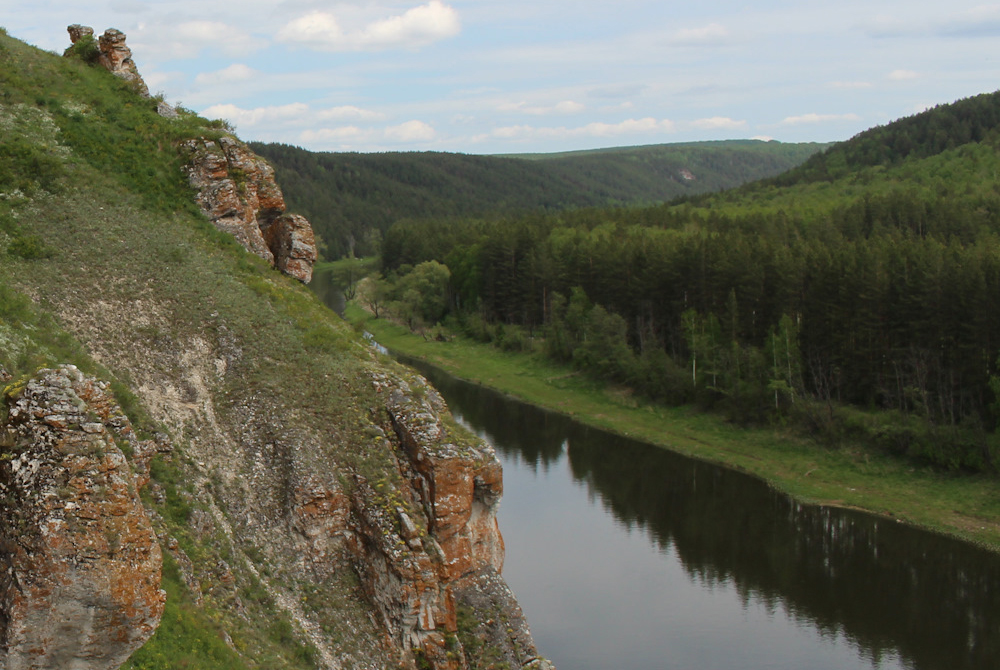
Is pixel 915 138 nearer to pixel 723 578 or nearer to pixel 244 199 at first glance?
pixel 723 578

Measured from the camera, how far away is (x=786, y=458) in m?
46.8

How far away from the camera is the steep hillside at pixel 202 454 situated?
Answer: 12.1m

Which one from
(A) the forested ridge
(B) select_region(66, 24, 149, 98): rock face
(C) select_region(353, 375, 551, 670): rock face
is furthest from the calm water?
(B) select_region(66, 24, 149, 98): rock face

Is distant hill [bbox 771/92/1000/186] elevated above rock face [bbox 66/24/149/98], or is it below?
above

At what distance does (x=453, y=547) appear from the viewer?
18.9 meters

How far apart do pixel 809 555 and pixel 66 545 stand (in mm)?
31164

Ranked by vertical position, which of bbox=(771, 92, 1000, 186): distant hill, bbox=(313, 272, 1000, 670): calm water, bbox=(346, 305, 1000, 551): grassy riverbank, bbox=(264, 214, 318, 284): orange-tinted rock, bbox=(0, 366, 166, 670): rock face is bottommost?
bbox=(313, 272, 1000, 670): calm water

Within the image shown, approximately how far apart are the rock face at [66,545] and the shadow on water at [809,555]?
79.7 ft

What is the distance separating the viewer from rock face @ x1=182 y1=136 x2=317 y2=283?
2545 cm

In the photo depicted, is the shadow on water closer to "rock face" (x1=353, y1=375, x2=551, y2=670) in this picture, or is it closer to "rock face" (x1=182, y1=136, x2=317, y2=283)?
"rock face" (x1=353, y1=375, x2=551, y2=670)

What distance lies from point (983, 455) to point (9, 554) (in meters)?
42.8

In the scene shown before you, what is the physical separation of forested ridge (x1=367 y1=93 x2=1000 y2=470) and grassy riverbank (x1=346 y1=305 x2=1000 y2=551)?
148 cm

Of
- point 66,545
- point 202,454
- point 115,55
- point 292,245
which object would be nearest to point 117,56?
point 115,55

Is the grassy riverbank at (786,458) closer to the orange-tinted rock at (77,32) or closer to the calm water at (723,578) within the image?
the calm water at (723,578)
